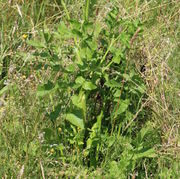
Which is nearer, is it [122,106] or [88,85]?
[88,85]

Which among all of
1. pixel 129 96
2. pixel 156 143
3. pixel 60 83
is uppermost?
pixel 60 83

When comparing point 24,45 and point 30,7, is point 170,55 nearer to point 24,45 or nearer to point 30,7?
point 24,45

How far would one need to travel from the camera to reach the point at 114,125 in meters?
3.07

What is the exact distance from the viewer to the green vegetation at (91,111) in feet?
8.88

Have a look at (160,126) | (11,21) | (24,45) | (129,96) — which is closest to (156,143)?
(160,126)

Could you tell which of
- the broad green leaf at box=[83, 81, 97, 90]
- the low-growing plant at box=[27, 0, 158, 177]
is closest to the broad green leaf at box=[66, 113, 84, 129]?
the low-growing plant at box=[27, 0, 158, 177]

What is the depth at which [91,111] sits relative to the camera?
10.1ft

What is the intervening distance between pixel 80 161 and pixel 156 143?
20.3 inches

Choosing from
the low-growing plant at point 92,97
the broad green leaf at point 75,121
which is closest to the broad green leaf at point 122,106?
the low-growing plant at point 92,97

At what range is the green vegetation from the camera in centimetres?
271

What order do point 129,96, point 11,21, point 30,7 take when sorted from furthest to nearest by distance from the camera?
point 30,7, point 11,21, point 129,96

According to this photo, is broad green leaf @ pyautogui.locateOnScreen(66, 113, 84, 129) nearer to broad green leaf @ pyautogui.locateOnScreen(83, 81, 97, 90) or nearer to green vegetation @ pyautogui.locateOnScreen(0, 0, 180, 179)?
green vegetation @ pyautogui.locateOnScreen(0, 0, 180, 179)

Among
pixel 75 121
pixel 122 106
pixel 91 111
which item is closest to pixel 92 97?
pixel 91 111

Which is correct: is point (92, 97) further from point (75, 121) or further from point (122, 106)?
point (75, 121)
